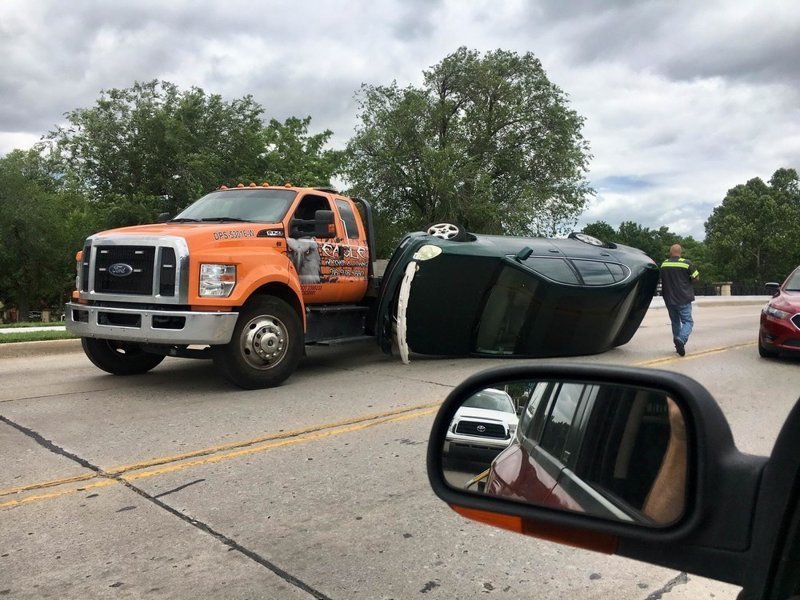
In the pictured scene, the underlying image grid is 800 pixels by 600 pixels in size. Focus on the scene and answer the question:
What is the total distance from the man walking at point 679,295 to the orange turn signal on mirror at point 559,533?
30.2 feet

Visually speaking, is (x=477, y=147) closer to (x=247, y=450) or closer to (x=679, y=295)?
(x=679, y=295)

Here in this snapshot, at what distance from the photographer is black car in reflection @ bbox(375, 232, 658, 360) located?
814 cm

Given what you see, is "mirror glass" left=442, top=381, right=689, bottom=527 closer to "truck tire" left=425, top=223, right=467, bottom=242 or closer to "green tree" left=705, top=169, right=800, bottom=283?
"truck tire" left=425, top=223, right=467, bottom=242

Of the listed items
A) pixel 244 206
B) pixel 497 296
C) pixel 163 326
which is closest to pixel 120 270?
pixel 163 326

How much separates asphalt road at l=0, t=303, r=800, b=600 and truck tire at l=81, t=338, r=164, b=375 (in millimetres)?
490

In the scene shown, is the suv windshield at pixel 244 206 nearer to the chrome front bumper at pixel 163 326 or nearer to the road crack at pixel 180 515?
the chrome front bumper at pixel 163 326

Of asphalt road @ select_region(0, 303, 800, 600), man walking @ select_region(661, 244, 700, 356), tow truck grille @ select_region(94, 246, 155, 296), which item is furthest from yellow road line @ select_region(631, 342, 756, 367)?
tow truck grille @ select_region(94, 246, 155, 296)

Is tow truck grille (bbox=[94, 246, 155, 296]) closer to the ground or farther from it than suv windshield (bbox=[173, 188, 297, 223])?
closer to the ground

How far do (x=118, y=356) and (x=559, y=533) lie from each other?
721 centimetres

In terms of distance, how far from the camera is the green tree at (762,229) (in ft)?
87.6

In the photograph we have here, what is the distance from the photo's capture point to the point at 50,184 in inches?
1869

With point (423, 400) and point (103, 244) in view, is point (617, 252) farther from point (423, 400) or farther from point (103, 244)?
point (103, 244)

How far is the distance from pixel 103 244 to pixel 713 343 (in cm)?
1043

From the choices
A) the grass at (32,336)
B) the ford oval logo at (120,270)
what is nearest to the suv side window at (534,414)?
the ford oval logo at (120,270)
